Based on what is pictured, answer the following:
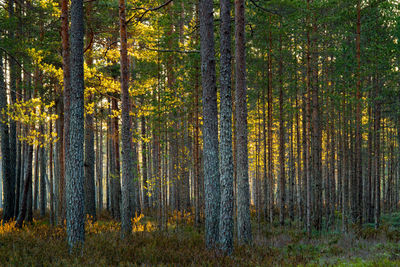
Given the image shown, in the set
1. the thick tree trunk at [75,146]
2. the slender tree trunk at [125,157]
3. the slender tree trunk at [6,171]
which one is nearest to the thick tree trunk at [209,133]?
the slender tree trunk at [125,157]

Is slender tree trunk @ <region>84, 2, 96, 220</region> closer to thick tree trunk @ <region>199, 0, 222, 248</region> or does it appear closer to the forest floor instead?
the forest floor

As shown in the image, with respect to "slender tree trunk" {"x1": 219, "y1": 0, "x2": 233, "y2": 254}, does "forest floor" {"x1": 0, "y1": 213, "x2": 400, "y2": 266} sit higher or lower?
lower

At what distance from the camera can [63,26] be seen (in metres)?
11.4

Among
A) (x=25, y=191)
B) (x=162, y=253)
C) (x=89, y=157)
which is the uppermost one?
(x=89, y=157)

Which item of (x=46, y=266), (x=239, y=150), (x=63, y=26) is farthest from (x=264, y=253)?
(x=63, y=26)

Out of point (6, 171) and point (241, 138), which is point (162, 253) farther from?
point (6, 171)

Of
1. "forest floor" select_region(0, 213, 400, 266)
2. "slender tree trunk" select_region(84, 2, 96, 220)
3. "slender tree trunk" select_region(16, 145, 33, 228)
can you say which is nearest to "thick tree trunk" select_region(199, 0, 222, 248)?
"forest floor" select_region(0, 213, 400, 266)

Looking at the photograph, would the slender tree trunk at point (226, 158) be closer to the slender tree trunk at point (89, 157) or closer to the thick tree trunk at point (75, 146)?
the thick tree trunk at point (75, 146)

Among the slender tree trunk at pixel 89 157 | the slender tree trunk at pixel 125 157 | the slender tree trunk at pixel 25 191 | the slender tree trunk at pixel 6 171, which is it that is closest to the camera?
the slender tree trunk at pixel 125 157

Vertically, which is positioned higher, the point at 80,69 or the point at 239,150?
the point at 80,69

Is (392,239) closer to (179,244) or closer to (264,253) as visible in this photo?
(264,253)

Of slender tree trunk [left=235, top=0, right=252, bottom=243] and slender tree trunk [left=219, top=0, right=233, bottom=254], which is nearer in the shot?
slender tree trunk [left=219, top=0, right=233, bottom=254]

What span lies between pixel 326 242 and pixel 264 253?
4.70 meters

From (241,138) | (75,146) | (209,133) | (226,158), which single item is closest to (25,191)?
(75,146)
